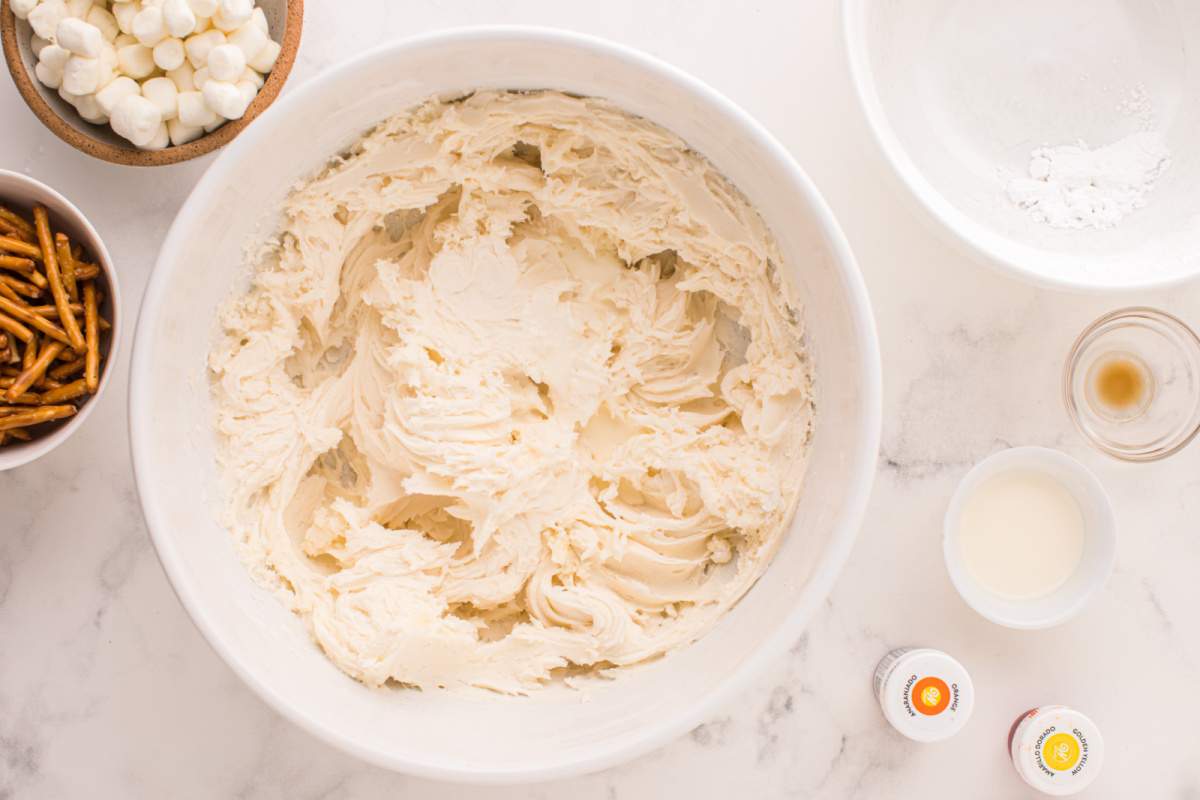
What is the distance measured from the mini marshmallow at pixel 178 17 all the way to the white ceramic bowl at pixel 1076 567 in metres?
1.31

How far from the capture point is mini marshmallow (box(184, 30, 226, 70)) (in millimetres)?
1376

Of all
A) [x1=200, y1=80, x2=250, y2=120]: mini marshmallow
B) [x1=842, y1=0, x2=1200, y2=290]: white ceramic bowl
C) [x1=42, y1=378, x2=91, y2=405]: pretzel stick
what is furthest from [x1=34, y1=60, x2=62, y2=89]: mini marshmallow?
[x1=842, y1=0, x2=1200, y2=290]: white ceramic bowl

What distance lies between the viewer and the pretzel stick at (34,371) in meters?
1.32

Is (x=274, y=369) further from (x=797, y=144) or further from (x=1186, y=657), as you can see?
(x=1186, y=657)

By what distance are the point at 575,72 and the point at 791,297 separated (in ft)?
1.44

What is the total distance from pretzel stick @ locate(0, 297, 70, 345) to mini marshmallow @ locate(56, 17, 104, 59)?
1.15 ft

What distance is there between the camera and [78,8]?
4.53 feet

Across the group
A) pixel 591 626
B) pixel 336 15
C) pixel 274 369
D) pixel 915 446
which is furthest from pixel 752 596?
pixel 336 15

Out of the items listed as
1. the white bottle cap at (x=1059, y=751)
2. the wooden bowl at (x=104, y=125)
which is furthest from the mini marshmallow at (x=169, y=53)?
the white bottle cap at (x=1059, y=751)

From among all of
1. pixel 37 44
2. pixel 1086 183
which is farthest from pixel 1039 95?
pixel 37 44

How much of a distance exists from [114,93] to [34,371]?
→ 399 millimetres

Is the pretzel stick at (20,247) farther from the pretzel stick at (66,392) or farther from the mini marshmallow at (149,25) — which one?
the mini marshmallow at (149,25)

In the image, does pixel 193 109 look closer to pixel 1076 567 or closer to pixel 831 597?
pixel 831 597

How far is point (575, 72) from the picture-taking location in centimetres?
135
